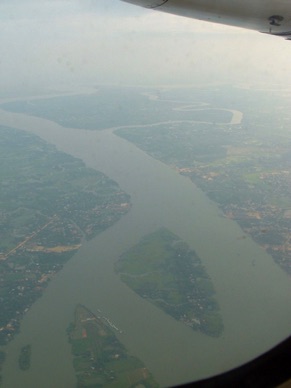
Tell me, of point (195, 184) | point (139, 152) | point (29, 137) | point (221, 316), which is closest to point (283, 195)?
point (195, 184)

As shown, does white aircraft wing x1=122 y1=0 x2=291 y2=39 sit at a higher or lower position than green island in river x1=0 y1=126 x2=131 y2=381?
higher

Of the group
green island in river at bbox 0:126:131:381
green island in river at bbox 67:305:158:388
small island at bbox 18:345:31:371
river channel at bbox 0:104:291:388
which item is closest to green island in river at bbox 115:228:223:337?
river channel at bbox 0:104:291:388

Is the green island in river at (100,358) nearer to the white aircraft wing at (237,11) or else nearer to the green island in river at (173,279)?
the green island in river at (173,279)

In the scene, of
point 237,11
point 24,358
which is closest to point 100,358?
point 24,358

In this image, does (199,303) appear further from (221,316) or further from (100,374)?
(100,374)

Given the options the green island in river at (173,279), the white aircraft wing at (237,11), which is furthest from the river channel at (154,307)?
the white aircraft wing at (237,11)

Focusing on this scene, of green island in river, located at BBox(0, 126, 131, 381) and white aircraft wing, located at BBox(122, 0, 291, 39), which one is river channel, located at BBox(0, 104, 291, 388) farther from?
white aircraft wing, located at BBox(122, 0, 291, 39)

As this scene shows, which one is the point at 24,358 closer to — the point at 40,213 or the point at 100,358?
the point at 100,358
